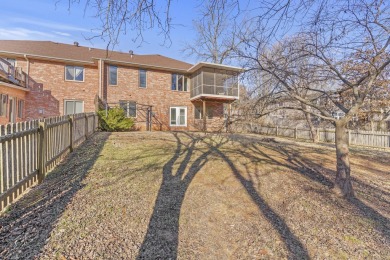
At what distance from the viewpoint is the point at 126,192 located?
4020mm

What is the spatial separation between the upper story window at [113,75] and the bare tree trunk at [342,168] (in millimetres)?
15632

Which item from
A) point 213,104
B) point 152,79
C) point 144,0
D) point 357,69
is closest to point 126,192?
point 144,0

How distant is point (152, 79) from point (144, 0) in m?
16.0

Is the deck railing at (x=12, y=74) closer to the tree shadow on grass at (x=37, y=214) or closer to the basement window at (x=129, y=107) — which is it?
the basement window at (x=129, y=107)

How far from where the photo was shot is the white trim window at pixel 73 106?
1641 cm

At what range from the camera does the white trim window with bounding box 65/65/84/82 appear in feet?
54.2

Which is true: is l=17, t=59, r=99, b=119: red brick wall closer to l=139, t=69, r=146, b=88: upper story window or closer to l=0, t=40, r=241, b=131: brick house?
l=0, t=40, r=241, b=131: brick house

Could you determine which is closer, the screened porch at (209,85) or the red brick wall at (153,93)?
the red brick wall at (153,93)

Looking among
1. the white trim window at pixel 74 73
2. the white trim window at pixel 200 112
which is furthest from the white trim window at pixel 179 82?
the white trim window at pixel 74 73

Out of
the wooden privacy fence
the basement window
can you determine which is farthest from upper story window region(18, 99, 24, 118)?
the wooden privacy fence

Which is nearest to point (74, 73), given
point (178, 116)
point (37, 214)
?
point (178, 116)

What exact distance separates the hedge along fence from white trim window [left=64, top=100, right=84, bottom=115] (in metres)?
11.7

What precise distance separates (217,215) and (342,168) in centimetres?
287

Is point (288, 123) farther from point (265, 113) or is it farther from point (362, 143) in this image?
point (265, 113)
